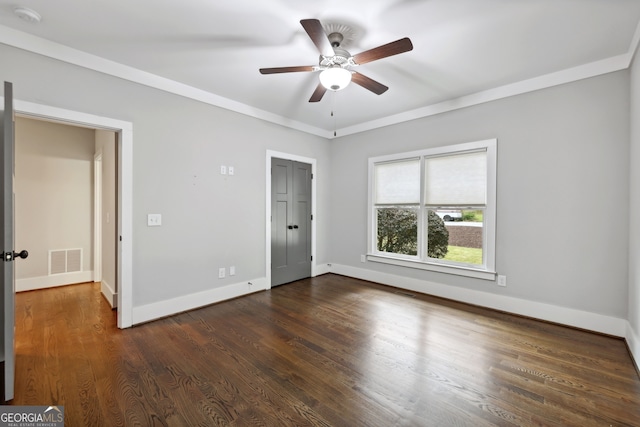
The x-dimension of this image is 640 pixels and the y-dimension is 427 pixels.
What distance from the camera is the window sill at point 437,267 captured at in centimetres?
350

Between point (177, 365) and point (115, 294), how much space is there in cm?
188

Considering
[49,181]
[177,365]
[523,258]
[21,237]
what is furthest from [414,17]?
[21,237]

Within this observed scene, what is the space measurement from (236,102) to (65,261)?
12.6 ft

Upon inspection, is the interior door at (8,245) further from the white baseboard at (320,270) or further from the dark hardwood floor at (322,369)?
the white baseboard at (320,270)

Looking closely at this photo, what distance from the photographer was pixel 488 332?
2.83m

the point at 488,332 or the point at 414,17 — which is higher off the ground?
the point at 414,17

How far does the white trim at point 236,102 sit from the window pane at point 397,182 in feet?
2.30

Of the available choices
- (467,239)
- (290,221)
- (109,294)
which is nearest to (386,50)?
(467,239)

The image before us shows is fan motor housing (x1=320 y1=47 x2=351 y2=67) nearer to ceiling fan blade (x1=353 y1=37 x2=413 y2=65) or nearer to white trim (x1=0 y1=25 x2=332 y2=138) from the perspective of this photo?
ceiling fan blade (x1=353 y1=37 x2=413 y2=65)

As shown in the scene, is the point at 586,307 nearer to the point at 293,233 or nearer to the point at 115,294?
the point at 293,233

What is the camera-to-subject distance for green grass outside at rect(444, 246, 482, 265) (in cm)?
364

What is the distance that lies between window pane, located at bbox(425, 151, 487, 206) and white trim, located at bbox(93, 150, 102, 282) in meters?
5.36

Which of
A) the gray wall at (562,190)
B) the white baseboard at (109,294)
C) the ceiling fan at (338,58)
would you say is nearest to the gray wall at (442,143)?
the gray wall at (562,190)

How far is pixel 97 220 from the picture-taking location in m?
4.65
